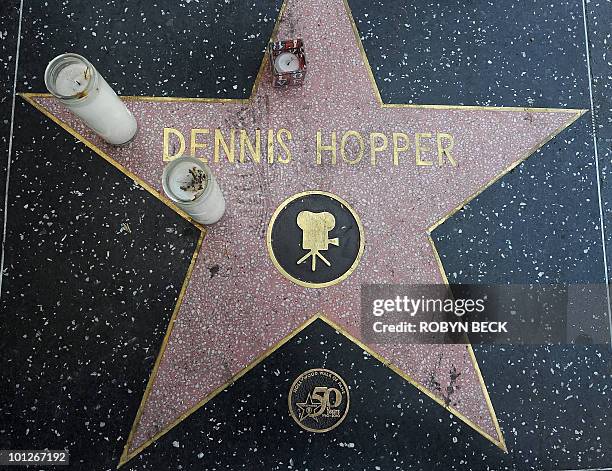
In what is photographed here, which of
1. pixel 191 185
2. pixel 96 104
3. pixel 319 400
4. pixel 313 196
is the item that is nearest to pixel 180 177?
pixel 191 185

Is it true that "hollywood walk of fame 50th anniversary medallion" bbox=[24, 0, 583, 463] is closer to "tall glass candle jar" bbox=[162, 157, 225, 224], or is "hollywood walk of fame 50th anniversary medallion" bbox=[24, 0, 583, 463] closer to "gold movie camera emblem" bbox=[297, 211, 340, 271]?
"gold movie camera emblem" bbox=[297, 211, 340, 271]

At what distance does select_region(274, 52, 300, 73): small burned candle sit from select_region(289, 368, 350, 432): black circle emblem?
74cm

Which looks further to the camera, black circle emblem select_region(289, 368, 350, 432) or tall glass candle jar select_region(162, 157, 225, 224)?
black circle emblem select_region(289, 368, 350, 432)

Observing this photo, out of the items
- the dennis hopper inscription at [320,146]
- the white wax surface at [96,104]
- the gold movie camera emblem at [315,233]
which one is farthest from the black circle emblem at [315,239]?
the white wax surface at [96,104]

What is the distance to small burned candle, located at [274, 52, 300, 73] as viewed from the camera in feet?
4.23

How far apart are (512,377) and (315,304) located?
1.70 feet

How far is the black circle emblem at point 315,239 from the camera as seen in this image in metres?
1.28

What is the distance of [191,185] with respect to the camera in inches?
44.8

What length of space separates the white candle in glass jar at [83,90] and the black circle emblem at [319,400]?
29.8 inches

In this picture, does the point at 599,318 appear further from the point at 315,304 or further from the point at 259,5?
the point at 259,5

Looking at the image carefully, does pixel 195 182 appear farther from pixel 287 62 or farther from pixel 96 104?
pixel 287 62

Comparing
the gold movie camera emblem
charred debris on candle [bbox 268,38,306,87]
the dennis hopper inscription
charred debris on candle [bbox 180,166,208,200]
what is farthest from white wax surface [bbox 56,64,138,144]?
the gold movie camera emblem

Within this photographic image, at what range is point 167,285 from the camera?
1271mm

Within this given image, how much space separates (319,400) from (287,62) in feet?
2.72
